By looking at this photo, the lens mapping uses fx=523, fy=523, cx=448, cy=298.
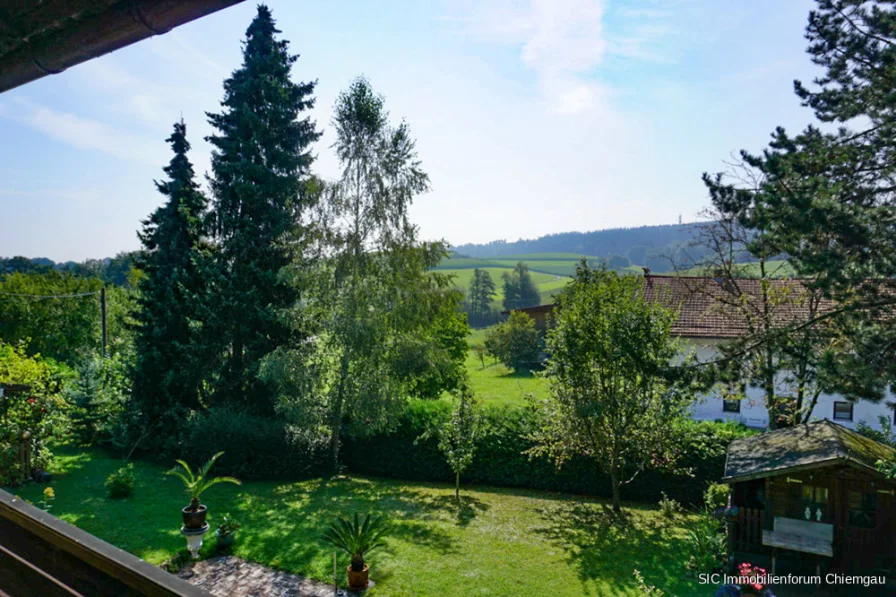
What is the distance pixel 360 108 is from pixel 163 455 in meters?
12.8

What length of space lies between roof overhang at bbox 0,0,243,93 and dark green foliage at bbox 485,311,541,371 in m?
39.8

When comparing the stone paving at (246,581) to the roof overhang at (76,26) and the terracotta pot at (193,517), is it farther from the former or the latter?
the roof overhang at (76,26)

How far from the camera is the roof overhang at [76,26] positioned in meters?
1.45

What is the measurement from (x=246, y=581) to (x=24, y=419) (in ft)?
28.2

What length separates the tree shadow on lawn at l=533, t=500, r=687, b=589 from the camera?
33.0 feet

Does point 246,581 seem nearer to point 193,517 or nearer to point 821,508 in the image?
point 193,517

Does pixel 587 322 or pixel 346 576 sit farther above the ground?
pixel 587 322

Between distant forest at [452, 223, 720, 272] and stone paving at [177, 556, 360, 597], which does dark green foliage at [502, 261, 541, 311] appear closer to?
distant forest at [452, 223, 720, 272]

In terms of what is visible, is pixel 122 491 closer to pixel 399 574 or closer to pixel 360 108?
pixel 399 574

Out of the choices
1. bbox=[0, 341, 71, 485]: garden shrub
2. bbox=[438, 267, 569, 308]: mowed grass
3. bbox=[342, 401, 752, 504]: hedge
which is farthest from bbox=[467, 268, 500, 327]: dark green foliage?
bbox=[0, 341, 71, 485]: garden shrub

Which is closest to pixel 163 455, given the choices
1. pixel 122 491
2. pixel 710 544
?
pixel 122 491

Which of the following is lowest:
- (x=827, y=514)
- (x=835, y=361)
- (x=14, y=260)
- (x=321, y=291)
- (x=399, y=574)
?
(x=399, y=574)

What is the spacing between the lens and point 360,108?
16875 mm

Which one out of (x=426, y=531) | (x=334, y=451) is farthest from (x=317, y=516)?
(x=334, y=451)
